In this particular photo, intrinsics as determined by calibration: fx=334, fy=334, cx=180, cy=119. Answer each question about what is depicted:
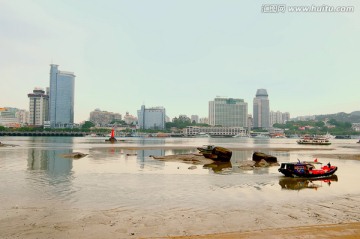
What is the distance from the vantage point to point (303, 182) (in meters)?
36.4

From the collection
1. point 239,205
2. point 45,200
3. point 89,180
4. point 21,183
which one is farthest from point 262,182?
point 21,183

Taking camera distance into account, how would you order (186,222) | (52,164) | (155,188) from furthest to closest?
(52,164) < (155,188) < (186,222)

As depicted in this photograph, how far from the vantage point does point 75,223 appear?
62.3ft

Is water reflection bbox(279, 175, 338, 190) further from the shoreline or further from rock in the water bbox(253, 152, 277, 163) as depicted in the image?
the shoreline

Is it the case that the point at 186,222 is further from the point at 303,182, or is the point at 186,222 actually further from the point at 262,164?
→ the point at 262,164

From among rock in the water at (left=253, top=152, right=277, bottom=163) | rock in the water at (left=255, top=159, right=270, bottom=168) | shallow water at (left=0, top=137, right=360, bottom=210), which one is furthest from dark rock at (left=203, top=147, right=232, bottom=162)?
shallow water at (left=0, top=137, right=360, bottom=210)

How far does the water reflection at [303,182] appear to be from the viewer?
33.6 m

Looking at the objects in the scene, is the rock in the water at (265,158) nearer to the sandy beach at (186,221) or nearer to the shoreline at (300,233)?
the sandy beach at (186,221)

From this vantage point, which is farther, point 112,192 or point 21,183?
point 21,183

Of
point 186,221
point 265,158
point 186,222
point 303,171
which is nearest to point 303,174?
point 303,171

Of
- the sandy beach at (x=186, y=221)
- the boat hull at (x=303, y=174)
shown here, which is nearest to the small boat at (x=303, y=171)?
the boat hull at (x=303, y=174)

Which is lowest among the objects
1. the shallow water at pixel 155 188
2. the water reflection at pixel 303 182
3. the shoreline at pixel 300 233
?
the water reflection at pixel 303 182

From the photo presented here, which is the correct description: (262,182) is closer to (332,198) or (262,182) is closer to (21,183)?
(332,198)

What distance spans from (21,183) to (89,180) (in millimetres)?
6561
